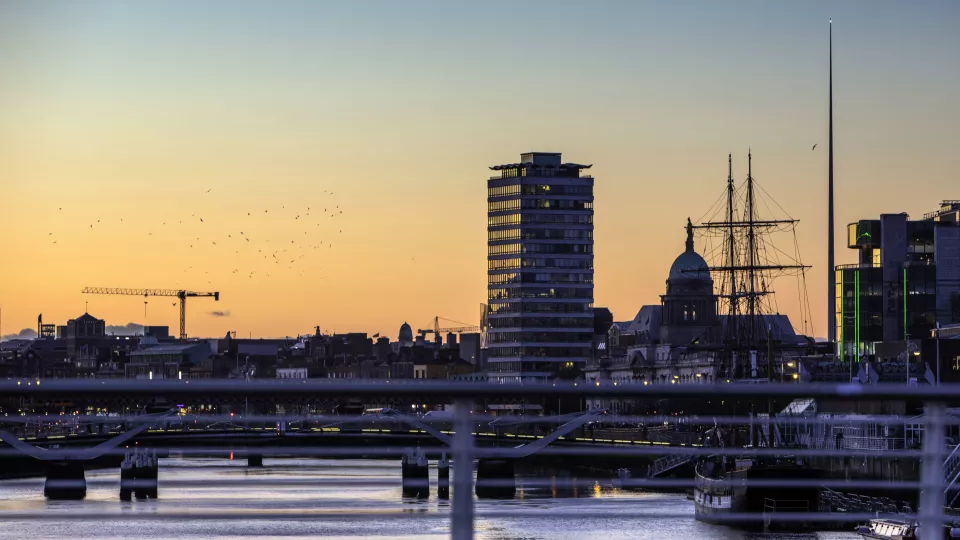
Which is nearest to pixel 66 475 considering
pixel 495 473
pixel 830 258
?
pixel 495 473

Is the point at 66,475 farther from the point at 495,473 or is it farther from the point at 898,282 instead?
the point at 898,282

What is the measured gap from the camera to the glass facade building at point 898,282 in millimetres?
147000

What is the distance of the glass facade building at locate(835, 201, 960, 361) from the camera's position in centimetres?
14700

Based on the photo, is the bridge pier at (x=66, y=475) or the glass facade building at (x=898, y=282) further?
the glass facade building at (x=898, y=282)

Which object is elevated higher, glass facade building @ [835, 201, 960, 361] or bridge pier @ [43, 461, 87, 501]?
glass facade building @ [835, 201, 960, 361]

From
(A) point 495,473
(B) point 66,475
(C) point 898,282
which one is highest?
(C) point 898,282

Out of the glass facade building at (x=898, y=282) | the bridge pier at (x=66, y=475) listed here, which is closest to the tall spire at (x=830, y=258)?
the glass facade building at (x=898, y=282)

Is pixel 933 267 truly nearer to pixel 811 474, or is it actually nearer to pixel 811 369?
pixel 811 369

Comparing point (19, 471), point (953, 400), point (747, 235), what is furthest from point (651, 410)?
point (953, 400)

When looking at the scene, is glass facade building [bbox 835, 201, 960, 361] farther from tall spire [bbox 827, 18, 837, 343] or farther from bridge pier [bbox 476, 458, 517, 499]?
bridge pier [bbox 476, 458, 517, 499]

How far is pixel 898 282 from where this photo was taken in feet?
493

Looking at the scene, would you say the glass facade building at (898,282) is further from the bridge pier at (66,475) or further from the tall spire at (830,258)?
the bridge pier at (66,475)

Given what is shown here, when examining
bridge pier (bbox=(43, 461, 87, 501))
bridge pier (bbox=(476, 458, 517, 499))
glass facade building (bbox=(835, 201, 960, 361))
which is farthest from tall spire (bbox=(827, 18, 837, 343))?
bridge pier (bbox=(43, 461, 87, 501))

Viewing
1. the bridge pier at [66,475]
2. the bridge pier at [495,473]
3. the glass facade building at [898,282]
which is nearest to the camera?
the bridge pier at [66,475]
